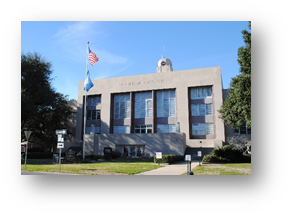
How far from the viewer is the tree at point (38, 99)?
44.2 ft

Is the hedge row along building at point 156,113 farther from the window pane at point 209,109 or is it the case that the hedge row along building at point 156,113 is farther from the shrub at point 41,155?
the shrub at point 41,155

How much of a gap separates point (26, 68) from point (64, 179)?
7.47 meters

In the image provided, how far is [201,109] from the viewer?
26.1 m

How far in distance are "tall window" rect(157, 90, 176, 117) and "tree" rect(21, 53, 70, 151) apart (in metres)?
12.3

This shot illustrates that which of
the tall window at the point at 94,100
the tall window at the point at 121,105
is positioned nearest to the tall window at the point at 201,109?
the tall window at the point at 121,105

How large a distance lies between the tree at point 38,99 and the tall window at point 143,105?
11.5 meters

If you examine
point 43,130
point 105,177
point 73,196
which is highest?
point 43,130

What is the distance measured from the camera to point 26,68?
13812 mm

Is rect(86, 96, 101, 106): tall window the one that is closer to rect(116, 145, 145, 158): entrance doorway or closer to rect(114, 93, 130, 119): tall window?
rect(114, 93, 130, 119): tall window

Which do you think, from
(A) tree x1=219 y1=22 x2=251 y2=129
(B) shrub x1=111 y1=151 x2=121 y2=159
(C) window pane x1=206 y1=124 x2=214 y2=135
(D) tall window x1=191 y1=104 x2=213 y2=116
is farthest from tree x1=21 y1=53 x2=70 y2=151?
(C) window pane x1=206 y1=124 x2=214 y2=135

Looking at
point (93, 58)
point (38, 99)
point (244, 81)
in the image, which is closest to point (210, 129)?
point (244, 81)

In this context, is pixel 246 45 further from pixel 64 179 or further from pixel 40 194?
pixel 40 194

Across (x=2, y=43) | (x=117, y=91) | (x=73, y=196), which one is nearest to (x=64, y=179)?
(x=73, y=196)

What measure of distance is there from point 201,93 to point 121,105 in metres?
9.00
